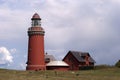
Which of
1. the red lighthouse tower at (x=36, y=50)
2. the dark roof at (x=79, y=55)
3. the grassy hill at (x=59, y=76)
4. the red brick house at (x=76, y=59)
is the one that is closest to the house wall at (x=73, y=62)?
the red brick house at (x=76, y=59)

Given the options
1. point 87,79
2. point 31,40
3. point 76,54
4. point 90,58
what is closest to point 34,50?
point 31,40

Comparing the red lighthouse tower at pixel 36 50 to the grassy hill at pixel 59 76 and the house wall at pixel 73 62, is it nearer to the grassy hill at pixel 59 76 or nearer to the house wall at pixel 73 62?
the house wall at pixel 73 62

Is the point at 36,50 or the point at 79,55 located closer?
the point at 36,50

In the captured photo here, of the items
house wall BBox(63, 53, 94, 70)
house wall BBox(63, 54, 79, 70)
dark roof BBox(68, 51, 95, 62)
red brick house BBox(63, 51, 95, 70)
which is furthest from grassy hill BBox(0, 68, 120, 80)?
dark roof BBox(68, 51, 95, 62)

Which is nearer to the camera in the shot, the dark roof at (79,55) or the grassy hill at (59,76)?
the grassy hill at (59,76)

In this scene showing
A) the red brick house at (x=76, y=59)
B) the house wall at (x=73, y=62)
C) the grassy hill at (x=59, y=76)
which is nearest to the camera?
the grassy hill at (x=59, y=76)

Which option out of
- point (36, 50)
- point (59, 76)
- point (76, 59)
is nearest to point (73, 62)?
point (76, 59)

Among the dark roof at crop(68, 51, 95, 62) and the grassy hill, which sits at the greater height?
the dark roof at crop(68, 51, 95, 62)

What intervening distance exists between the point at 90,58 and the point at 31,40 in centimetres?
2596

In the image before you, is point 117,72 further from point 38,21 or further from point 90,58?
point 90,58

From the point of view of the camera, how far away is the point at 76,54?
10856 centimetres

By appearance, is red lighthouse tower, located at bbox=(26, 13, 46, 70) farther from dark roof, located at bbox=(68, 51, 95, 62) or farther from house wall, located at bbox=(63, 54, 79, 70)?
dark roof, located at bbox=(68, 51, 95, 62)

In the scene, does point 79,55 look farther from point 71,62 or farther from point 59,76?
point 59,76

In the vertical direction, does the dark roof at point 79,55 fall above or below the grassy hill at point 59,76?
above
